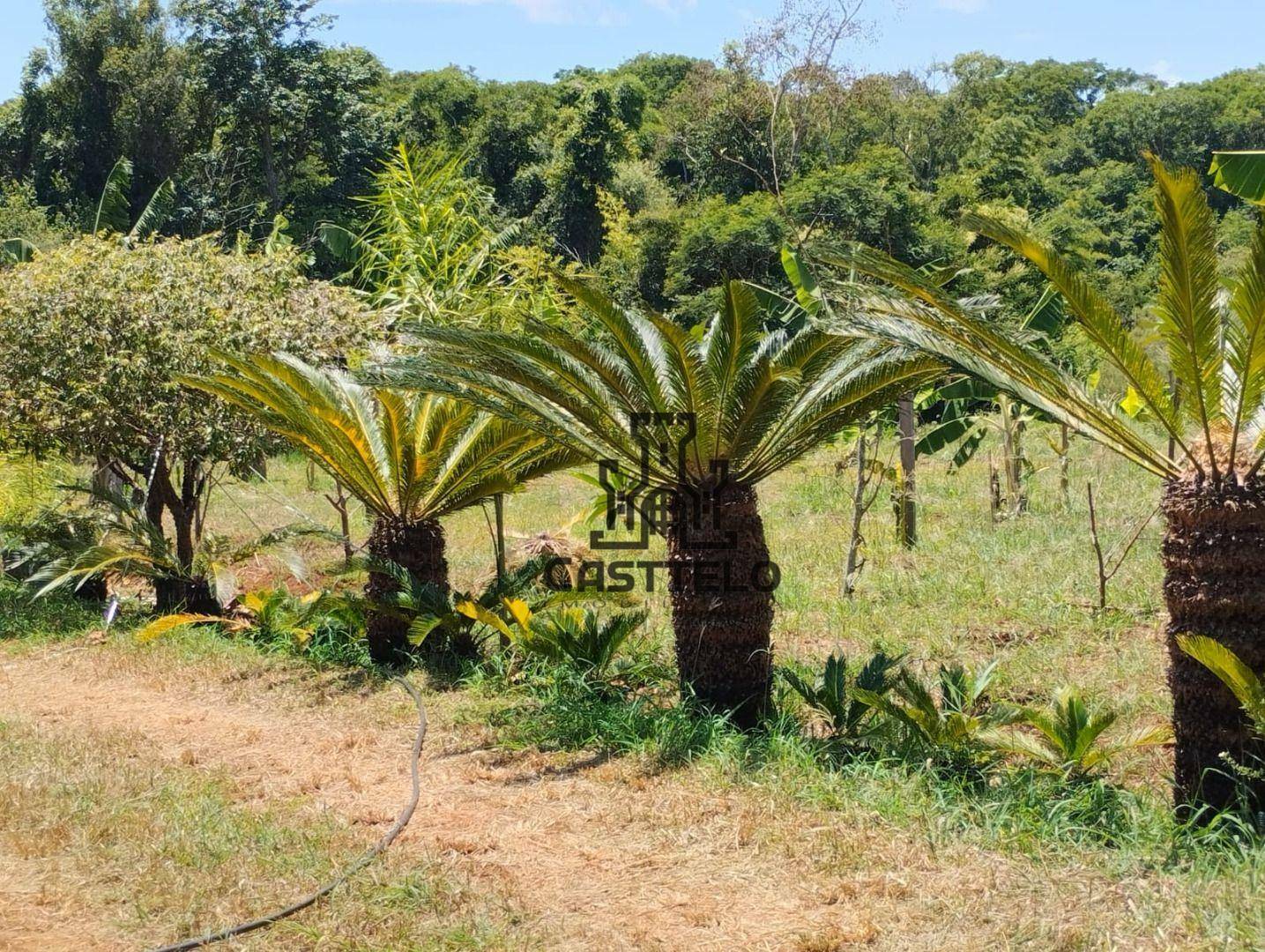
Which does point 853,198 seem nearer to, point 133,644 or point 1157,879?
point 133,644

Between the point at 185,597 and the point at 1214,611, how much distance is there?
854cm

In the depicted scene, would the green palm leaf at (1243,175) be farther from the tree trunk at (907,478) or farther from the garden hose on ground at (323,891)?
the garden hose on ground at (323,891)

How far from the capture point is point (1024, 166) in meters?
34.8

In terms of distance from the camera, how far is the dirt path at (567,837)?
4.66m

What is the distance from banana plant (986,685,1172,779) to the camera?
5.81m

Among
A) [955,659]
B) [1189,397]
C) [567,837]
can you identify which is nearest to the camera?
[1189,397]

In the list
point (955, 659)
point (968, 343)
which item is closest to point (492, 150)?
point (955, 659)

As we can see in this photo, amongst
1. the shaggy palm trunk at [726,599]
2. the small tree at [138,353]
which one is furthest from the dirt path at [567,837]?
the small tree at [138,353]

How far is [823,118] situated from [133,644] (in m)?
9.10

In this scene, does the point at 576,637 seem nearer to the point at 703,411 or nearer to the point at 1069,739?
the point at 703,411

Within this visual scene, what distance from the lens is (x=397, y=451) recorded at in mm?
8547

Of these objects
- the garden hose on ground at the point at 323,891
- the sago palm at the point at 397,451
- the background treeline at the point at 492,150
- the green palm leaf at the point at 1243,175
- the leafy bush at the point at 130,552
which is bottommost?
the garden hose on ground at the point at 323,891

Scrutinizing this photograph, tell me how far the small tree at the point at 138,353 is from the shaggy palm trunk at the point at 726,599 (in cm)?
526

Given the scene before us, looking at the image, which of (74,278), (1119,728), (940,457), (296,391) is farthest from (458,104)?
(1119,728)
